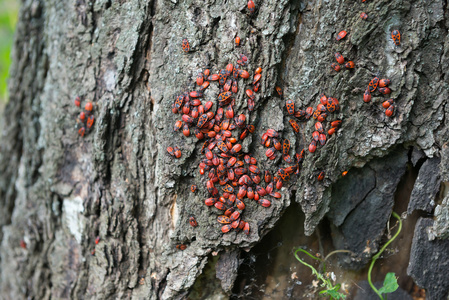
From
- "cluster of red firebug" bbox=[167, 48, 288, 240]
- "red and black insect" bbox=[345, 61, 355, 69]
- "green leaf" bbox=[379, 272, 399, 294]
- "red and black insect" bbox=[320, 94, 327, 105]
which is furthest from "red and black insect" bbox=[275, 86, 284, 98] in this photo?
"green leaf" bbox=[379, 272, 399, 294]

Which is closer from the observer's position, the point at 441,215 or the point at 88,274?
the point at 441,215

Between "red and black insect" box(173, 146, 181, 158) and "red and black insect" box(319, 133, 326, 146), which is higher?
"red and black insect" box(319, 133, 326, 146)

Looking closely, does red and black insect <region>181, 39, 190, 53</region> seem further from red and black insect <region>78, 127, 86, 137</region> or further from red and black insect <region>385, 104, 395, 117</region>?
red and black insect <region>385, 104, 395, 117</region>

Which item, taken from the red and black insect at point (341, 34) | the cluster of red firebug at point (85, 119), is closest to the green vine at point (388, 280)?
the red and black insect at point (341, 34)

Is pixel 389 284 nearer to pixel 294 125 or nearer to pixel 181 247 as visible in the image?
pixel 294 125

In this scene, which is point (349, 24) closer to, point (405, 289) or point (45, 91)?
point (405, 289)

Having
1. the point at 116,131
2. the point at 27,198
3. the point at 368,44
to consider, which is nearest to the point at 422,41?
the point at 368,44

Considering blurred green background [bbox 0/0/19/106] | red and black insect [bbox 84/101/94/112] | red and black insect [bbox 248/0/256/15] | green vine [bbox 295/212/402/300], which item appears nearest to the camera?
red and black insect [bbox 248/0/256/15]

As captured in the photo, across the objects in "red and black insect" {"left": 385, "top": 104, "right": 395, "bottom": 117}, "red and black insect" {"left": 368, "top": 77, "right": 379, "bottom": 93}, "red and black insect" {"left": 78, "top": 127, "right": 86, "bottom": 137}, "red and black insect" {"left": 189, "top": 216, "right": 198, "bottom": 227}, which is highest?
"red and black insect" {"left": 368, "top": 77, "right": 379, "bottom": 93}
